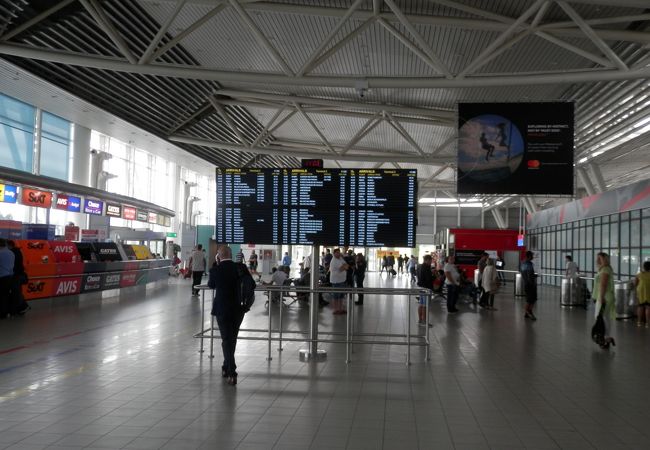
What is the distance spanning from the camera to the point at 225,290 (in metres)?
7.33

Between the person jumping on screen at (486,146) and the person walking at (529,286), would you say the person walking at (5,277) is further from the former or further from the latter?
the person walking at (529,286)

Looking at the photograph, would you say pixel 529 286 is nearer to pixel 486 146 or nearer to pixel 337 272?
pixel 486 146

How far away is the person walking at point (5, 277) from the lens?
1215 centimetres

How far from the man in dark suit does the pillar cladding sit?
19.7 m

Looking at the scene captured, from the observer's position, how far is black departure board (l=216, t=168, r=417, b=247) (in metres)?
8.93

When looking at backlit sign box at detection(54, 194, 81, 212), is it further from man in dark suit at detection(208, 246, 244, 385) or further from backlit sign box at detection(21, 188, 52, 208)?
man in dark suit at detection(208, 246, 244, 385)

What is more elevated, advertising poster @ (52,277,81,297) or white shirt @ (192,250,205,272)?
white shirt @ (192,250,205,272)

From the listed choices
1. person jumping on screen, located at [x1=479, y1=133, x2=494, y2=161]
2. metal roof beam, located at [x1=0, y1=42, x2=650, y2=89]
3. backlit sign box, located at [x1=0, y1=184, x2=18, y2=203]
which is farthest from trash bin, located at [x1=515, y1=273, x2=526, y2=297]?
backlit sign box, located at [x1=0, y1=184, x2=18, y2=203]

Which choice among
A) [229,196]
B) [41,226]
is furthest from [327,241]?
[41,226]

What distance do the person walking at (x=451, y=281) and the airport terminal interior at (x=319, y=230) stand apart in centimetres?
7

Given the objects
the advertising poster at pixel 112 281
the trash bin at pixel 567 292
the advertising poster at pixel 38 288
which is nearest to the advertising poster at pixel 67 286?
the advertising poster at pixel 38 288

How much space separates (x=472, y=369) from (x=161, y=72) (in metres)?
10.8

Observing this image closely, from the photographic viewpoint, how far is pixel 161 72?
1501 centimetres

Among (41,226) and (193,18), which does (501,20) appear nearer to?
(193,18)
